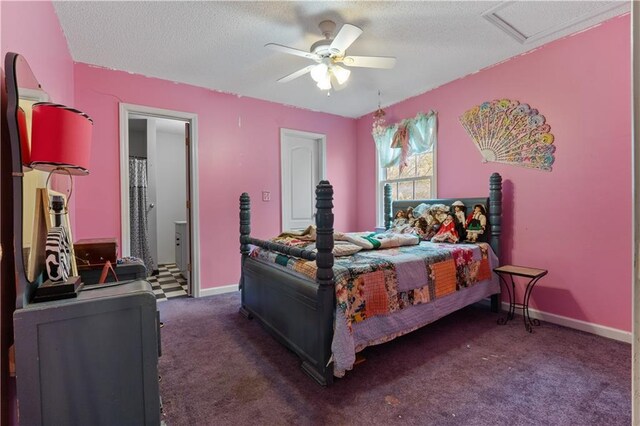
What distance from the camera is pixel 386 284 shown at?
2029 millimetres

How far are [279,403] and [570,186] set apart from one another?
2.92 m

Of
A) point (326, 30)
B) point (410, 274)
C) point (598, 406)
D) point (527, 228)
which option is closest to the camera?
point (598, 406)

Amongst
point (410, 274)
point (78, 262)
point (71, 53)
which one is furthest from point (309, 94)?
point (78, 262)

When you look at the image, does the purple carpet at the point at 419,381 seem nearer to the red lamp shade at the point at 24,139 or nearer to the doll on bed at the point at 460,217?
the doll on bed at the point at 460,217

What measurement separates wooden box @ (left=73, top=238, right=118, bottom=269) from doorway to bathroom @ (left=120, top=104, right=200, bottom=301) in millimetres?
1778

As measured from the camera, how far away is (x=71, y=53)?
2.78 metres

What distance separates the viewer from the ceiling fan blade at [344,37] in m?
1.98

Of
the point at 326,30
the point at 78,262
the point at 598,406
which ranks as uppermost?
the point at 326,30

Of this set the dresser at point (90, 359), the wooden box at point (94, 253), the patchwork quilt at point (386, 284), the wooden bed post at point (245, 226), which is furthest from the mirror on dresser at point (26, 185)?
the wooden bed post at point (245, 226)

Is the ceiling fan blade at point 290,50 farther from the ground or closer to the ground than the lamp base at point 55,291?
farther from the ground

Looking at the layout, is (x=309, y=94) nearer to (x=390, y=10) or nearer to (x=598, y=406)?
(x=390, y=10)

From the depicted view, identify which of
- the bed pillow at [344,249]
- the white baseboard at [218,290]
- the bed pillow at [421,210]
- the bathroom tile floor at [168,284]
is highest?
the bed pillow at [421,210]

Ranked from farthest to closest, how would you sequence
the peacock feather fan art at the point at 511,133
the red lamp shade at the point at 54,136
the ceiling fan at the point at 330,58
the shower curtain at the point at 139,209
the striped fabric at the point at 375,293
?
the shower curtain at the point at 139,209 → the peacock feather fan art at the point at 511,133 → the ceiling fan at the point at 330,58 → the striped fabric at the point at 375,293 → the red lamp shade at the point at 54,136

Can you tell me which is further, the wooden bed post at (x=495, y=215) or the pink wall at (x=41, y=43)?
the wooden bed post at (x=495, y=215)
